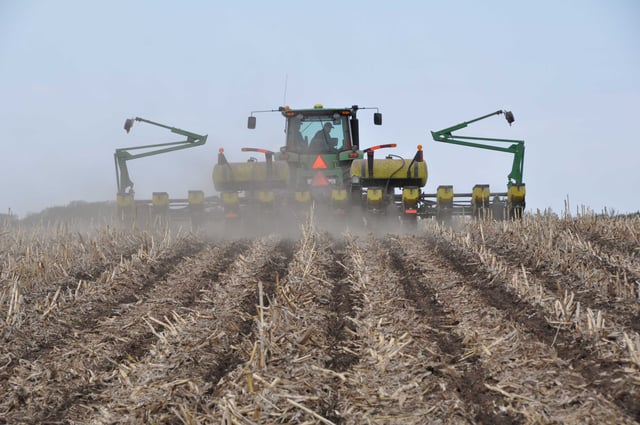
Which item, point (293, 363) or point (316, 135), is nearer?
point (293, 363)

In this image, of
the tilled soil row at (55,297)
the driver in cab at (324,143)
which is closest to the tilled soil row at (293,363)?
the tilled soil row at (55,297)

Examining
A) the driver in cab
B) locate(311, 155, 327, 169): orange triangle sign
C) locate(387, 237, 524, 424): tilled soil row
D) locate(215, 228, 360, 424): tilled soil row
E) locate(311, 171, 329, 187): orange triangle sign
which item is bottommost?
locate(387, 237, 524, 424): tilled soil row

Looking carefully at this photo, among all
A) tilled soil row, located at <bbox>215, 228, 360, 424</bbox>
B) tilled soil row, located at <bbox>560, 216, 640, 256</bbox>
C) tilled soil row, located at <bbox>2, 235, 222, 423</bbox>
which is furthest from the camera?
tilled soil row, located at <bbox>560, 216, 640, 256</bbox>

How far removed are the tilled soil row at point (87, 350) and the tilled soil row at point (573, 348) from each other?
302 cm

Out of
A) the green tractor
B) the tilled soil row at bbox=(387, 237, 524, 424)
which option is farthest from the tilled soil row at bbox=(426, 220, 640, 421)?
the green tractor

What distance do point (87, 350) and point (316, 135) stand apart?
11167mm

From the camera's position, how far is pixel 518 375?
13.9ft

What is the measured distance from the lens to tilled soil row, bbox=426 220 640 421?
12.7 feet

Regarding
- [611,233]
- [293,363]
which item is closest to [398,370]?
[293,363]

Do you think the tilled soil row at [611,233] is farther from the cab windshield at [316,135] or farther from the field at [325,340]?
the cab windshield at [316,135]

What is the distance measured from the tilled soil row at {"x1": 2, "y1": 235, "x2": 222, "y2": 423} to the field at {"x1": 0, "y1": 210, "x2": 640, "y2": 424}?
0.02 metres

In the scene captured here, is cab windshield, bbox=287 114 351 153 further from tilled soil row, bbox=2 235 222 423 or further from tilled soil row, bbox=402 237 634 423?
tilled soil row, bbox=402 237 634 423

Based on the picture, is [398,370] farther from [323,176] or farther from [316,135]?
[316,135]

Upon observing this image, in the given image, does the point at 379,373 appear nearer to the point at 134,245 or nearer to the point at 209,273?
the point at 209,273
